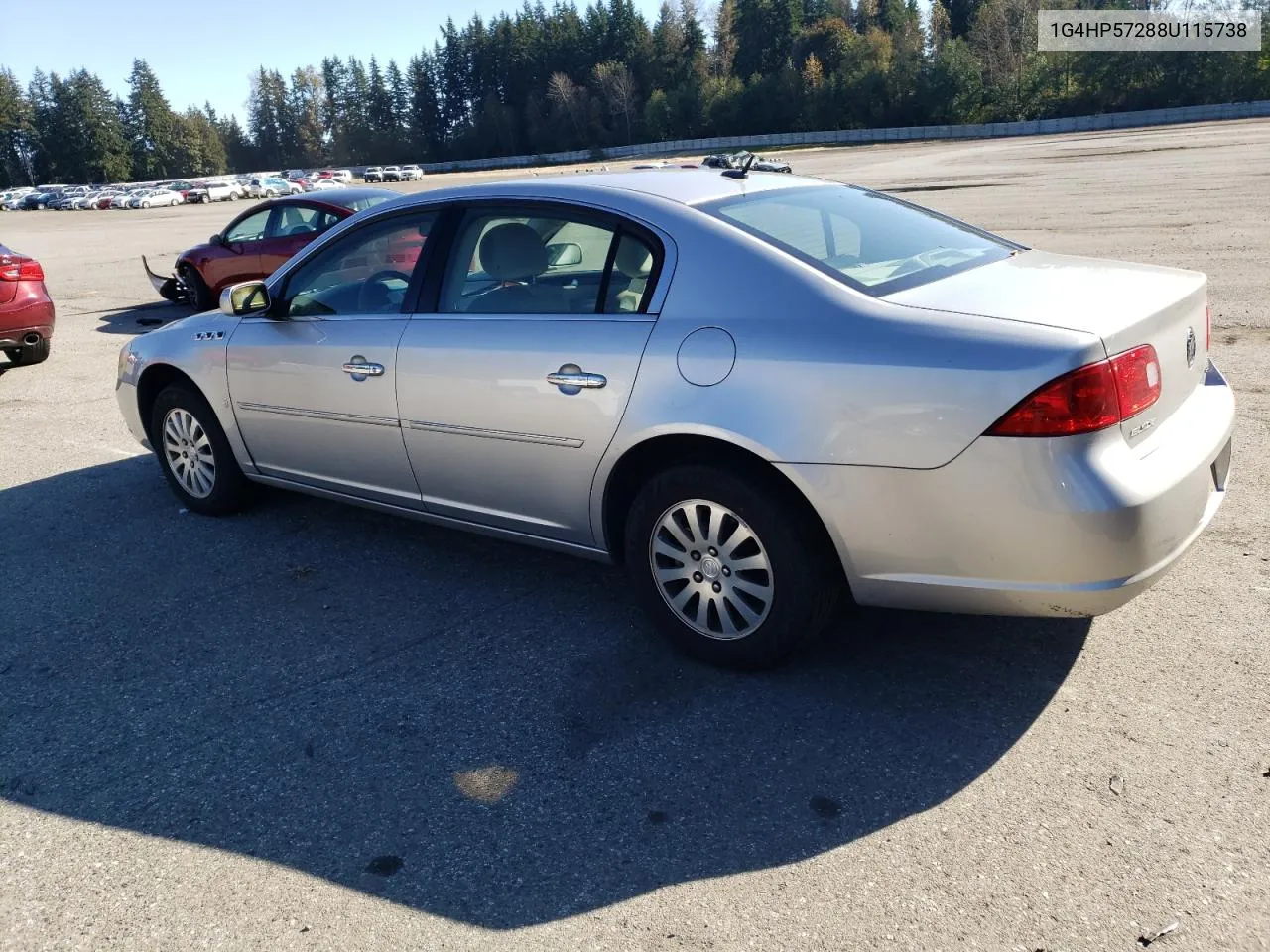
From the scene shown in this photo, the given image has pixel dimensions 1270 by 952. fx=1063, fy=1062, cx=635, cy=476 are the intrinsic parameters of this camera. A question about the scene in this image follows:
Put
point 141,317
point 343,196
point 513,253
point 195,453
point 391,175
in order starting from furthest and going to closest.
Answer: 1. point 391,175
2. point 141,317
3. point 343,196
4. point 195,453
5. point 513,253

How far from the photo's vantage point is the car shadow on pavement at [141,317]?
13.2 meters

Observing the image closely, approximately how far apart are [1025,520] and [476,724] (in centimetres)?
181

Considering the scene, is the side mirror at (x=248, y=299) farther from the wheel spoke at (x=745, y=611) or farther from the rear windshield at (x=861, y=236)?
the wheel spoke at (x=745, y=611)

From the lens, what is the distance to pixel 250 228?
1319cm

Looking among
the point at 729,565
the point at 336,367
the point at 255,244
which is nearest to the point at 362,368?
the point at 336,367

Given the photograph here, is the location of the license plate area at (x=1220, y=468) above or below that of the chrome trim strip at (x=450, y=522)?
above

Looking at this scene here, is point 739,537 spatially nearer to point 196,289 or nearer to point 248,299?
point 248,299

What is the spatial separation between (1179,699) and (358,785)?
2.53 meters

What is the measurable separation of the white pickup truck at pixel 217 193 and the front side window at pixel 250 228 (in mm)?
63591

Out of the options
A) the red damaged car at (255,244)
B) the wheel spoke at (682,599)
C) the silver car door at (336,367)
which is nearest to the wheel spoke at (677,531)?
the wheel spoke at (682,599)

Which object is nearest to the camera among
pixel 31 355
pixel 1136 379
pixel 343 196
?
pixel 1136 379

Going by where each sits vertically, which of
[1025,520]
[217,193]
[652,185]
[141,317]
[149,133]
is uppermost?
[149,133]

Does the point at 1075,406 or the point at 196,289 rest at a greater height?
the point at 196,289

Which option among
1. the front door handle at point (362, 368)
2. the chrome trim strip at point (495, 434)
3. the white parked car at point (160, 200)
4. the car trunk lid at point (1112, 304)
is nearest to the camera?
the car trunk lid at point (1112, 304)
